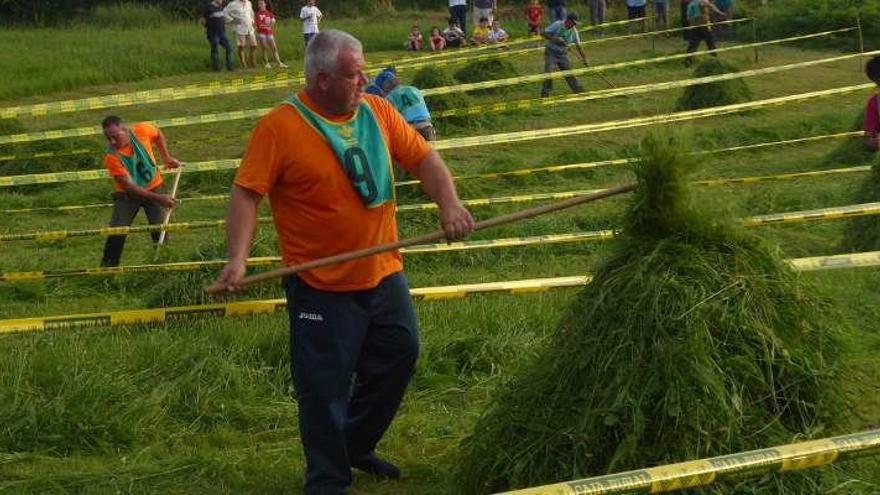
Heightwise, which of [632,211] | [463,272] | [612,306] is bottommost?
[463,272]

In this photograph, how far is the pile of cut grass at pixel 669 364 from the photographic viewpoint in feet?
14.7

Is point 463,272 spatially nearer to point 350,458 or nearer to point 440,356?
point 440,356

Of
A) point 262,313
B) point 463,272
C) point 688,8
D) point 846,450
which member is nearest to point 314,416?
point 846,450

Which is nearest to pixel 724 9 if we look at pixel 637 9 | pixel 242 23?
pixel 637 9

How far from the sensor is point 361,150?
500cm

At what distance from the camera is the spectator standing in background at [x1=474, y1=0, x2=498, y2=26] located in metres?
27.9

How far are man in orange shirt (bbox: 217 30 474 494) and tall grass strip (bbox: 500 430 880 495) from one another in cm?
140

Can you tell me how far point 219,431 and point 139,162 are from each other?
5399 millimetres

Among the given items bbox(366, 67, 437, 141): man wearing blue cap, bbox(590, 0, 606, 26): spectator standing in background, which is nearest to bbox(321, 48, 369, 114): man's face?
bbox(366, 67, 437, 141): man wearing blue cap

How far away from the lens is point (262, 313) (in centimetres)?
766

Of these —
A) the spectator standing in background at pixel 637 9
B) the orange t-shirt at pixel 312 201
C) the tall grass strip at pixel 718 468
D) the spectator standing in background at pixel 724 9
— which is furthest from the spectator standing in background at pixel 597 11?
the tall grass strip at pixel 718 468

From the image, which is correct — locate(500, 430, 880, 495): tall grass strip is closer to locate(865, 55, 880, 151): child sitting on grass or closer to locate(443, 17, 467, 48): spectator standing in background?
locate(865, 55, 880, 151): child sitting on grass

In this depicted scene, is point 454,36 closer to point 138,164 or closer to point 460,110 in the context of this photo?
point 460,110

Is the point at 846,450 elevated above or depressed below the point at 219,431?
above
